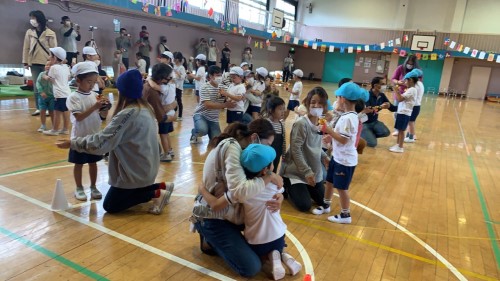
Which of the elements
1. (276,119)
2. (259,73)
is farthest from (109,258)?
(259,73)

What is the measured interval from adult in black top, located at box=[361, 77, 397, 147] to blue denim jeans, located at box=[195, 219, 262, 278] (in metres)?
4.81

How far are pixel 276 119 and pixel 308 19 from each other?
25469 millimetres

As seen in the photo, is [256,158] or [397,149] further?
[397,149]

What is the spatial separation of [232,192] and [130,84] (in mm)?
1432

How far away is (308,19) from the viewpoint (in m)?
27.4

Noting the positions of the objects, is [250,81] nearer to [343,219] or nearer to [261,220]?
[343,219]

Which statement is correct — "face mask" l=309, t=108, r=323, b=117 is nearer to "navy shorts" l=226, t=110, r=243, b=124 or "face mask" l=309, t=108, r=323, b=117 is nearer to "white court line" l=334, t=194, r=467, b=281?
"white court line" l=334, t=194, r=467, b=281

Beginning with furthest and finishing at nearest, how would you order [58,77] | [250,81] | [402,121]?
[250,81] → [402,121] → [58,77]

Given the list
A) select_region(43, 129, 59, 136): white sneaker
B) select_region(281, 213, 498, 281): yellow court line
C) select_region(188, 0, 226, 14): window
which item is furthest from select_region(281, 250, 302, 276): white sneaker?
select_region(188, 0, 226, 14): window

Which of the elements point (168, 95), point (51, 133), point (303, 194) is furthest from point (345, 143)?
point (51, 133)

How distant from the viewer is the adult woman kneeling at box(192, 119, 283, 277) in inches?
91.0

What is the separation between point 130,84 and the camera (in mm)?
3035

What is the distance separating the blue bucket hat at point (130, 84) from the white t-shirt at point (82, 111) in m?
0.64

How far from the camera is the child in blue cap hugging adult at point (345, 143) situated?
330 centimetres
